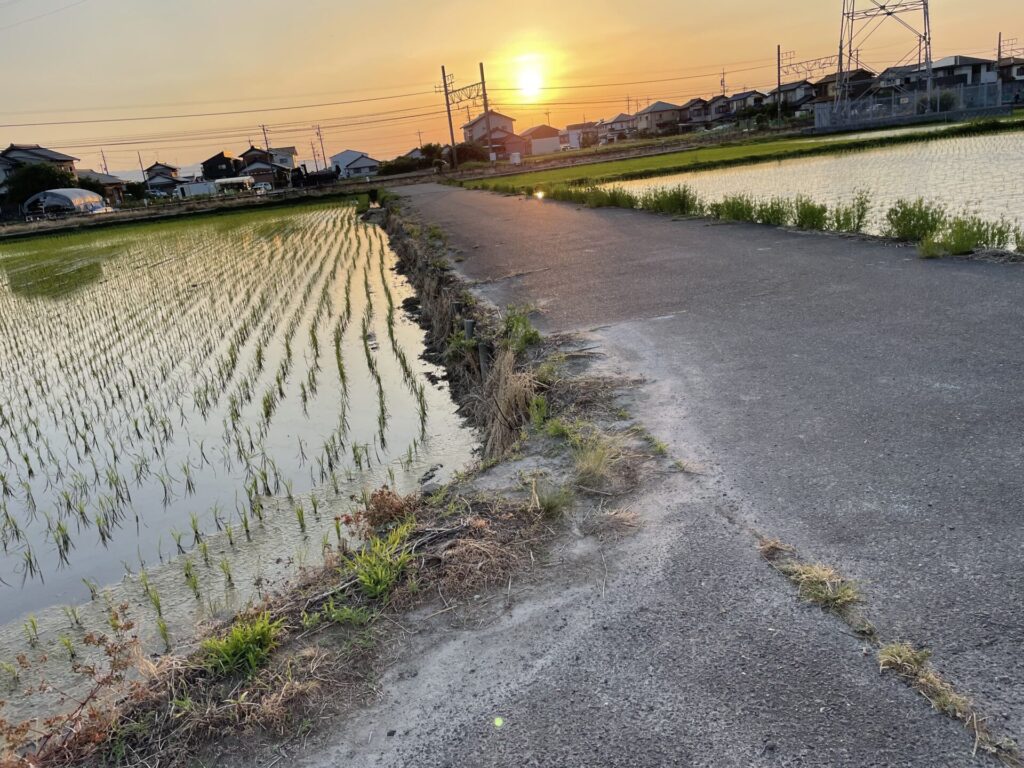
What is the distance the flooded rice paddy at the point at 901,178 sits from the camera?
1255 centimetres

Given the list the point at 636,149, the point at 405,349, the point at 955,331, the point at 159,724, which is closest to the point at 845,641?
the point at 159,724

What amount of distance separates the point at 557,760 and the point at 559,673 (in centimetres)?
34

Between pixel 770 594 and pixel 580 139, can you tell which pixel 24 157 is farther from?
pixel 770 594

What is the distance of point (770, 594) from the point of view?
2.40 metres

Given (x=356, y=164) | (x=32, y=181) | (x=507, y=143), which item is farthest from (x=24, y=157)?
(x=507, y=143)

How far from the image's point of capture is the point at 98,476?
5.30 metres

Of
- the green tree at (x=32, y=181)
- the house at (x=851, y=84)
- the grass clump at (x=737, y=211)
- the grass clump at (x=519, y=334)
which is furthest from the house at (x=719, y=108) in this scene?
the grass clump at (x=519, y=334)

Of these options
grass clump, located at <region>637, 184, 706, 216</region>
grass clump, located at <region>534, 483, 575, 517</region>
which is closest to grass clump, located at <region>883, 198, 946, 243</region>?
grass clump, located at <region>637, 184, 706, 216</region>

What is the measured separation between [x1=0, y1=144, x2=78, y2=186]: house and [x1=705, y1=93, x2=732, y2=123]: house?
74.7 m

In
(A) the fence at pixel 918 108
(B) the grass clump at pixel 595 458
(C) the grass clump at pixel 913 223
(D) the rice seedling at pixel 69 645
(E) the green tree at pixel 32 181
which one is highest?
(E) the green tree at pixel 32 181

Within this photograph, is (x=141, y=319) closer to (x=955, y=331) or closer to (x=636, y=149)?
(x=955, y=331)

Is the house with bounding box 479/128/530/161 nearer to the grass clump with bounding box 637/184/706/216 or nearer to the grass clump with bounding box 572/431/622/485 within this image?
the grass clump with bounding box 637/184/706/216

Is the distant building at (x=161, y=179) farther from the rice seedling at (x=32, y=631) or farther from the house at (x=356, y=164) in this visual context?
the rice seedling at (x=32, y=631)

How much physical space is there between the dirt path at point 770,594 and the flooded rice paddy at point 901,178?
23.6 feet
